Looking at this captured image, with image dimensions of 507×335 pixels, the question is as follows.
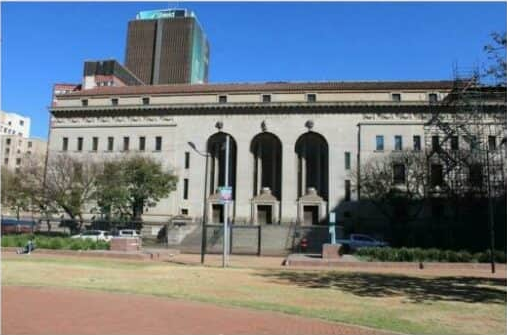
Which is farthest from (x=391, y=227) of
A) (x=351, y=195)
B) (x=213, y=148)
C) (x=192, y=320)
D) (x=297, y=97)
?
(x=192, y=320)

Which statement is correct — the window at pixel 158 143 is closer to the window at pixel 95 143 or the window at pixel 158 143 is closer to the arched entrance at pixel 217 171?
the arched entrance at pixel 217 171

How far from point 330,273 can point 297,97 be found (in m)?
44.7

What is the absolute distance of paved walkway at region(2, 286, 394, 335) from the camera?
9.18 m

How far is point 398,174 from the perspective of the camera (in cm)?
5294

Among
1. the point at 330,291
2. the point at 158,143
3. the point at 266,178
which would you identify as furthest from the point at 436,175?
the point at 330,291

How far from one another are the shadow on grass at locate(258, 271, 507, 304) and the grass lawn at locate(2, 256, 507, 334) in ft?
0.10

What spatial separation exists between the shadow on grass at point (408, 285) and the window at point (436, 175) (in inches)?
1251

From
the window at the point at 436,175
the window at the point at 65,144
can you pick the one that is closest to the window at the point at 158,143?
the window at the point at 65,144

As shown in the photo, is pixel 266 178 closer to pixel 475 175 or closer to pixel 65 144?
pixel 475 175

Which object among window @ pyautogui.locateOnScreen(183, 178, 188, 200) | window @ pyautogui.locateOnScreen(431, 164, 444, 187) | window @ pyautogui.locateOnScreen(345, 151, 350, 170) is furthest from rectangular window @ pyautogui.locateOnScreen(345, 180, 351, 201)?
window @ pyautogui.locateOnScreen(183, 178, 188, 200)

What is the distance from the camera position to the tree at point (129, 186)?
163ft

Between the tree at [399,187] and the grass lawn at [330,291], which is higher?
the tree at [399,187]

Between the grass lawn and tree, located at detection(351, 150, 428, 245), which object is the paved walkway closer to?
the grass lawn

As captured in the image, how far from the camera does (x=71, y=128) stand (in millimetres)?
69375
